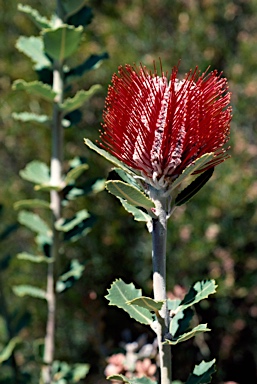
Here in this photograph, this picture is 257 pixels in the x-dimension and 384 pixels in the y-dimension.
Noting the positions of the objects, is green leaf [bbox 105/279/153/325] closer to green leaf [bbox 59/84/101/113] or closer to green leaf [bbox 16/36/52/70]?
green leaf [bbox 59/84/101/113]

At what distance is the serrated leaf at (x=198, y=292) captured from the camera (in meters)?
0.99

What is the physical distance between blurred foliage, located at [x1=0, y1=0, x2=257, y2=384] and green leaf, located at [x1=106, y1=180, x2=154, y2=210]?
177 centimetres

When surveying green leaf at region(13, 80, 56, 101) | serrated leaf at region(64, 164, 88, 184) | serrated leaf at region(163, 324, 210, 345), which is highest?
green leaf at region(13, 80, 56, 101)

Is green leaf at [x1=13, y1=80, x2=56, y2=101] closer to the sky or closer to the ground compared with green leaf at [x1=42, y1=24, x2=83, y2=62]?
closer to the ground

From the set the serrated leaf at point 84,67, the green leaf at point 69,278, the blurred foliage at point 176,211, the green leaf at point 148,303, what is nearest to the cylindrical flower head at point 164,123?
the green leaf at point 148,303

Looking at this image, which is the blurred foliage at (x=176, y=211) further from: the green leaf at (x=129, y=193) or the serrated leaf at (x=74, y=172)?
the green leaf at (x=129, y=193)

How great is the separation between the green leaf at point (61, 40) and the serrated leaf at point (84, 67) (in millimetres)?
97

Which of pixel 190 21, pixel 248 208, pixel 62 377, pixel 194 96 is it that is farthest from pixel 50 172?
pixel 190 21

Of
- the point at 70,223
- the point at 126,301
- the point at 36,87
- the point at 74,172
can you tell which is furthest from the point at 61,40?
the point at 126,301

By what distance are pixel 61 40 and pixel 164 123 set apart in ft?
2.14

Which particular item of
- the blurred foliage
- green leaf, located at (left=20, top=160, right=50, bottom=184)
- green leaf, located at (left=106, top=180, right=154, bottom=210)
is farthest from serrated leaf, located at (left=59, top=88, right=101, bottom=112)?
the blurred foliage

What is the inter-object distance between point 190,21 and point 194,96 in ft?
7.65

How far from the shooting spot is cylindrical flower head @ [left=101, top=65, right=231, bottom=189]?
91 centimetres

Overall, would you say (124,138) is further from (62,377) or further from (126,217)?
(126,217)
